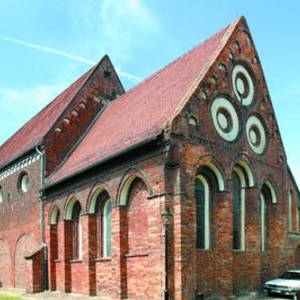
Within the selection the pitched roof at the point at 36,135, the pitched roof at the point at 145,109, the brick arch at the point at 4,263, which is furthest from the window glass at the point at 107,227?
the brick arch at the point at 4,263

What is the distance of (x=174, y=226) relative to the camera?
44.0 feet

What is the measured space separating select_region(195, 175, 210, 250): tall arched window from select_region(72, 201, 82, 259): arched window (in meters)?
6.24

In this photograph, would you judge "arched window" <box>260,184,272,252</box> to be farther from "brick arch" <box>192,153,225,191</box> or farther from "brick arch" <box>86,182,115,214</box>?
"brick arch" <box>86,182,115,214</box>

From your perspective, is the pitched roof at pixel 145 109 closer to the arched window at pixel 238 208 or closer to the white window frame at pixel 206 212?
the white window frame at pixel 206 212

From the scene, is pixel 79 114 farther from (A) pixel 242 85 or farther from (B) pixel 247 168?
(B) pixel 247 168

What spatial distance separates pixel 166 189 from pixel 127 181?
2.32 m

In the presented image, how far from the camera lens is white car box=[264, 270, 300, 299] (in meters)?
15.8

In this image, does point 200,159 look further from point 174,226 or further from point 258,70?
point 258,70

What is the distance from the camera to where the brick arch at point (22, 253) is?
21.4 m

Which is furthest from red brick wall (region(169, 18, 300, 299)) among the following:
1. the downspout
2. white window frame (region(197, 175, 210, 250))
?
the downspout

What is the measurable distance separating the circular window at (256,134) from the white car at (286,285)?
4985 millimetres

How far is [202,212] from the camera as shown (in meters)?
15.2

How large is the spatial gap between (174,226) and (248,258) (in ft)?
14.7

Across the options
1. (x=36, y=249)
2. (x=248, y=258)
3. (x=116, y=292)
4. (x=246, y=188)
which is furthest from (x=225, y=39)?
(x=36, y=249)
